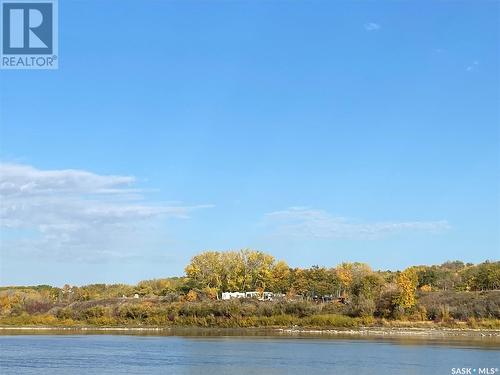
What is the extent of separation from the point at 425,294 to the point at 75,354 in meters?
66.2

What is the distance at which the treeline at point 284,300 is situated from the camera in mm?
99938

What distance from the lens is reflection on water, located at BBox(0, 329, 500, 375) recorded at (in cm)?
4706

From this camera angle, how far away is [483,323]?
92.1 m

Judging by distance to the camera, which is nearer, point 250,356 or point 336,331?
point 250,356

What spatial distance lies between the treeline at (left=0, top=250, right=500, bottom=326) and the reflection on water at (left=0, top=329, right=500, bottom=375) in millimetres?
24518

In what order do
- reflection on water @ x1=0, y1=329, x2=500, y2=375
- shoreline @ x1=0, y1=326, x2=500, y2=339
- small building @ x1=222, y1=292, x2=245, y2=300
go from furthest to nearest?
small building @ x1=222, y1=292, x2=245, y2=300, shoreline @ x1=0, y1=326, x2=500, y2=339, reflection on water @ x1=0, y1=329, x2=500, y2=375

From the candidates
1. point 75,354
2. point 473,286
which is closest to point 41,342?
point 75,354

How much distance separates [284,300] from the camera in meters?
110

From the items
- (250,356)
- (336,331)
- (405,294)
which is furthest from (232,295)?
(250,356)

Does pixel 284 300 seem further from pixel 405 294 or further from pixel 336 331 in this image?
pixel 405 294

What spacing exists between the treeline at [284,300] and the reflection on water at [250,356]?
80.4 ft

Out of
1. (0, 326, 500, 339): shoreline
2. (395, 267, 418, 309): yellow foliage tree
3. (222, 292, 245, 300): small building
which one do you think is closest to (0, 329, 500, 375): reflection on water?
(0, 326, 500, 339): shoreline

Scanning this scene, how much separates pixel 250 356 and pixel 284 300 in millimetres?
55102

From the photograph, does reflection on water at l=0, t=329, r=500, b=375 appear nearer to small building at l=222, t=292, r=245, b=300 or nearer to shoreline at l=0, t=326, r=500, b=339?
shoreline at l=0, t=326, r=500, b=339
